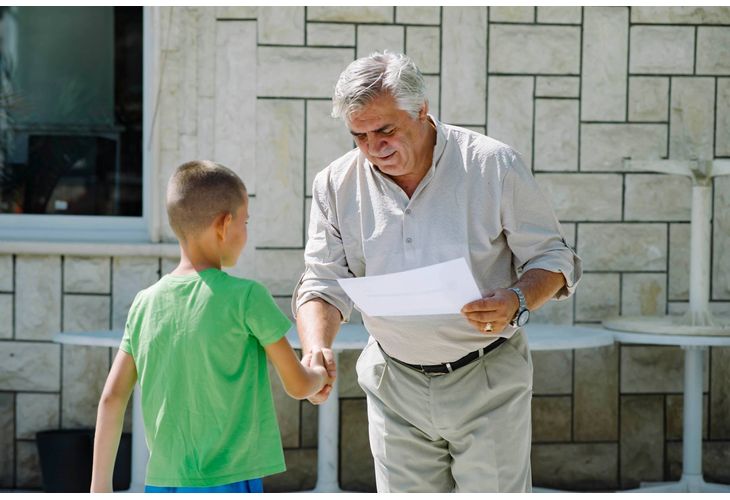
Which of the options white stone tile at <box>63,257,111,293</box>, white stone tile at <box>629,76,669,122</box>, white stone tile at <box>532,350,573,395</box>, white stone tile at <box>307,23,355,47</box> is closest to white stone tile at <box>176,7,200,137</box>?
white stone tile at <box>307,23,355,47</box>

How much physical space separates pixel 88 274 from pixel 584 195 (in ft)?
7.28

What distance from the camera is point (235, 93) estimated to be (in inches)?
193

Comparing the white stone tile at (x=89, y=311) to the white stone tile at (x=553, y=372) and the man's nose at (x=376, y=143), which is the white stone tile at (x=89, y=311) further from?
the man's nose at (x=376, y=143)

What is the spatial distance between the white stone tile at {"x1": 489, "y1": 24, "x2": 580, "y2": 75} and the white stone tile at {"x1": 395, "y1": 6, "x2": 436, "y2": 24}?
252 millimetres

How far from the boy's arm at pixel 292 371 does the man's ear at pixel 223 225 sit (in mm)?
269

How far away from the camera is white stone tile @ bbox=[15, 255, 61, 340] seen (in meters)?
5.05

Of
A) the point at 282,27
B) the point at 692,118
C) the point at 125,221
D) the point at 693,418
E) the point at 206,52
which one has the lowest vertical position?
the point at 693,418

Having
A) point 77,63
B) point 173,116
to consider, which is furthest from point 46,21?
point 173,116

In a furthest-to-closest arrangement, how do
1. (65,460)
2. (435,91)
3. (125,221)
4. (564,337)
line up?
(125,221) < (435,91) < (65,460) < (564,337)

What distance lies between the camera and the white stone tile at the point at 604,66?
500cm

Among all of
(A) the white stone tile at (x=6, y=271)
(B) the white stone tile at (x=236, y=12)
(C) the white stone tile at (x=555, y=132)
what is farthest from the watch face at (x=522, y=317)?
(A) the white stone tile at (x=6, y=271)

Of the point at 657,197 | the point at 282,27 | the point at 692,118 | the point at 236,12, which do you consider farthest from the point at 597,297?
the point at 236,12

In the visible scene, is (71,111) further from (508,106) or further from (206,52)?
(508,106)

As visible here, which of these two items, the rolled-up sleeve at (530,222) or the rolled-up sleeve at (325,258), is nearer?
the rolled-up sleeve at (530,222)
